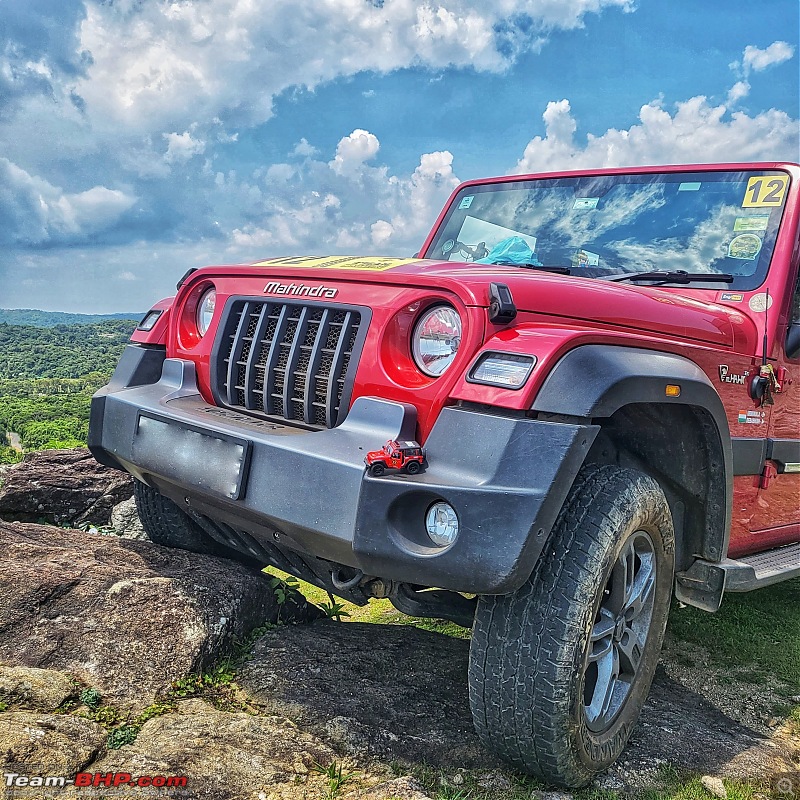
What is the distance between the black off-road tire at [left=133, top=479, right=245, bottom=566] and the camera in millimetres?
3621

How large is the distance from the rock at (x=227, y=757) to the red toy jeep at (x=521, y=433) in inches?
20.4

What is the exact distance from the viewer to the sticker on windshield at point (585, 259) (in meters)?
3.81

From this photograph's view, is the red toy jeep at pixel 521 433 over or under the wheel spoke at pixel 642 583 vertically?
over

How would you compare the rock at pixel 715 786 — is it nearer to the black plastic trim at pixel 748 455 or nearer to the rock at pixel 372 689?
the rock at pixel 372 689

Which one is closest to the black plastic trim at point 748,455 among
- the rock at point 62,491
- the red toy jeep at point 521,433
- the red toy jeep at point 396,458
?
the red toy jeep at point 521,433

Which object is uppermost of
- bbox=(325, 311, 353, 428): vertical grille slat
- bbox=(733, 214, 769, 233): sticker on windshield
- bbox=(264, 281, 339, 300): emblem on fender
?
bbox=(733, 214, 769, 233): sticker on windshield

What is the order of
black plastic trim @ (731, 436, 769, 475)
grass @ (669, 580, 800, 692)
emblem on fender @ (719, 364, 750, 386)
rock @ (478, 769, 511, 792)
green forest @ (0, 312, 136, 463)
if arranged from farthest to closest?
green forest @ (0, 312, 136, 463) → grass @ (669, 580, 800, 692) → black plastic trim @ (731, 436, 769, 475) → emblem on fender @ (719, 364, 750, 386) → rock @ (478, 769, 511, 792)

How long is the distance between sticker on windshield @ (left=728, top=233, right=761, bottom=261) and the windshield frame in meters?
0.02

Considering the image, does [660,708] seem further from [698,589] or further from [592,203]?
[592,203]

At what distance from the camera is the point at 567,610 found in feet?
7.34

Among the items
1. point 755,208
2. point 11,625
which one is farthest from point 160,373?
point 755,208

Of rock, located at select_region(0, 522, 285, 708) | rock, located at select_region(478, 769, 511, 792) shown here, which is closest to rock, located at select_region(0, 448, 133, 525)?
rock, located at select_region(0, 522, 285, 708)

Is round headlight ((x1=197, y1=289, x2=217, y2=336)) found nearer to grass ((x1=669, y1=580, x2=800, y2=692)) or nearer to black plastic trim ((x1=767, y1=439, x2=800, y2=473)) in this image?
black plastic trim ((x1=767, y1=439, x2=800, y2=473))

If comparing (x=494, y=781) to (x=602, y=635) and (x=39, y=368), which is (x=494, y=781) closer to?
(x=602, y=635)
